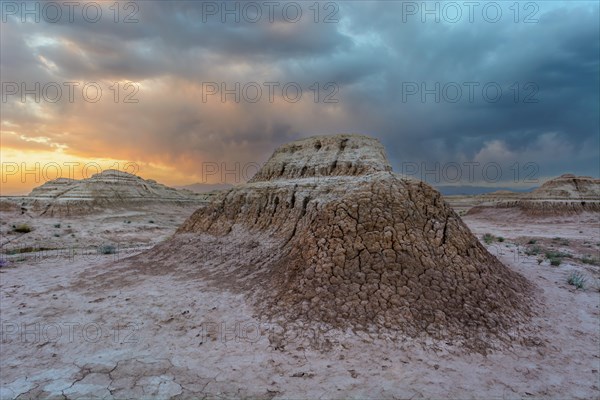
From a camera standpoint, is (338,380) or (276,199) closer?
(338,380)

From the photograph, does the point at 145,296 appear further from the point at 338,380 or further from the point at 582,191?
the point at 582,191

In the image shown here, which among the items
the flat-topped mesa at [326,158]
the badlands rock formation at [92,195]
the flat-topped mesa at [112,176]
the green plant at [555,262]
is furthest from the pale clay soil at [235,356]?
the flat-topped mesa at [112,176]

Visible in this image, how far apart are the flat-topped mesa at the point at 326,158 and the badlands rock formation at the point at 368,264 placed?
0.68 feet

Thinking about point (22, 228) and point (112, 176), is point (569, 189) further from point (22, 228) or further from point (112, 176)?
point (112, 176)

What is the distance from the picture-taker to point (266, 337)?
651 cm

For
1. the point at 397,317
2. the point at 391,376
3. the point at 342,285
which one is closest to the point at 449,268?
the point at 397,317

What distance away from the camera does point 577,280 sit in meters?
9.80

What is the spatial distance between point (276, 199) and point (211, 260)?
3.17m

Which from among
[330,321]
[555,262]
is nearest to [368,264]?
[330,321]

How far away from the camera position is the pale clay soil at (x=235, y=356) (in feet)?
16.6

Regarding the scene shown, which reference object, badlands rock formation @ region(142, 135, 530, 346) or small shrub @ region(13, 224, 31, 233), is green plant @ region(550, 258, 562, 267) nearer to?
badlands rock formation @ region(142, 135, 530, 346)

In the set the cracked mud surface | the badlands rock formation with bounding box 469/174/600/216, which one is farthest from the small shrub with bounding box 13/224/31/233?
the badlands rock formation with bounding box 469/174/600/216

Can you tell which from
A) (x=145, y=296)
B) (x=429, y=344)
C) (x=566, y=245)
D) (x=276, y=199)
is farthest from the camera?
(x=566, y=245)

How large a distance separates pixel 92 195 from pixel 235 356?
42586 mm
